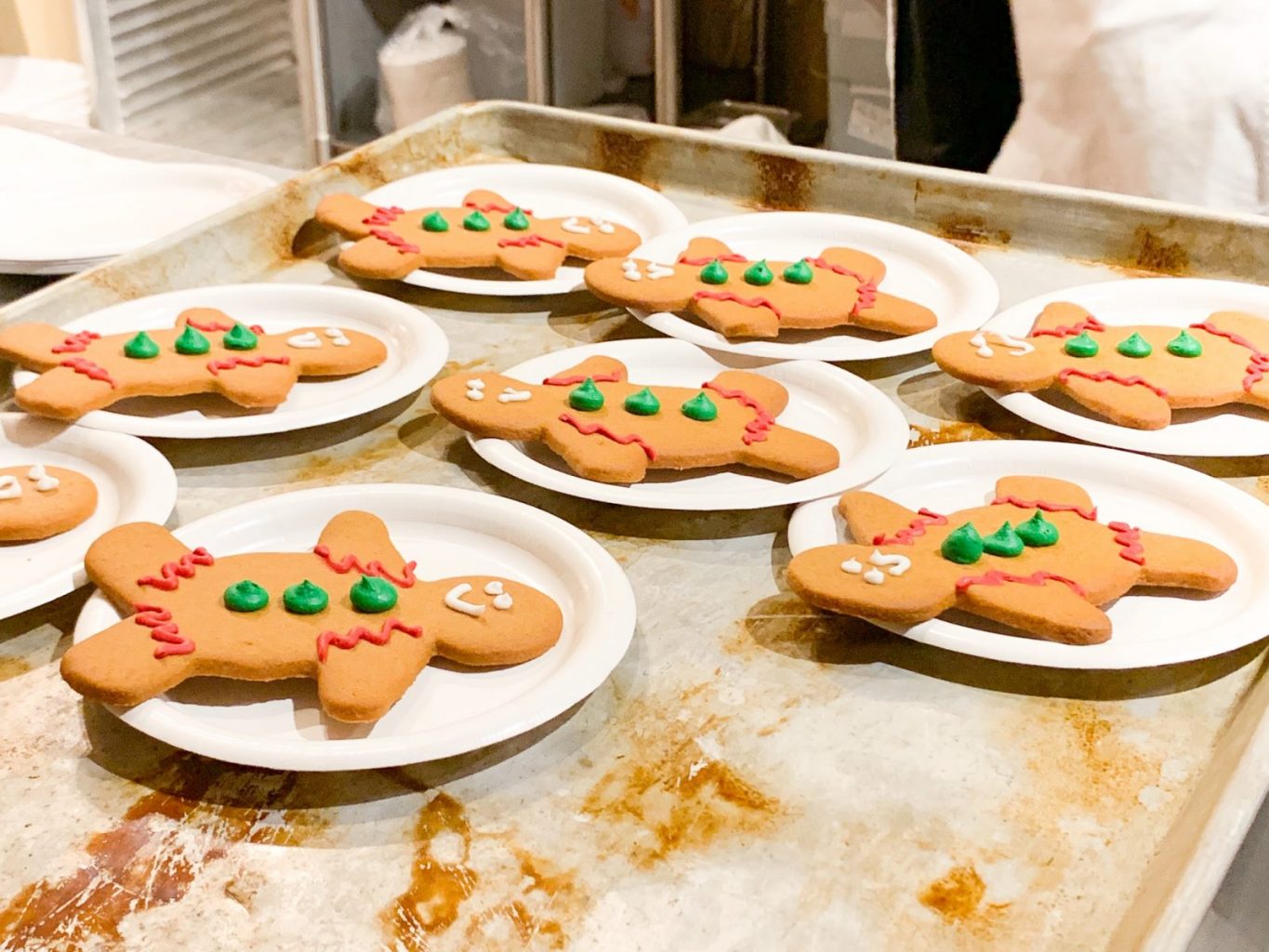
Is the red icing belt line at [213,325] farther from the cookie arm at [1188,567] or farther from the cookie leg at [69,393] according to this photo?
the cookie arm at [1188,567]

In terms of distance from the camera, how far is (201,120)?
3.28 metres

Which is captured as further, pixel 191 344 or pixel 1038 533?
pixel 191 344

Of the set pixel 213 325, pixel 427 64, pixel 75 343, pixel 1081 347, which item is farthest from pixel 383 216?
pixel 427 64

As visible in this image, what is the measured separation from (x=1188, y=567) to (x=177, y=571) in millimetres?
671

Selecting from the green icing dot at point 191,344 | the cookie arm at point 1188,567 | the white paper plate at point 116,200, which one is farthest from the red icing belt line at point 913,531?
the white paper plate at point 116,200

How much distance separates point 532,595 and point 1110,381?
566 mm

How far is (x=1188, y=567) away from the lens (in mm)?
831

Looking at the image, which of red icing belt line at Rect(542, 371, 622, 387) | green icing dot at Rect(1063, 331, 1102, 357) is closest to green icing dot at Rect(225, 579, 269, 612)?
red icing belt line at Rect(542, 371, 622, 387)

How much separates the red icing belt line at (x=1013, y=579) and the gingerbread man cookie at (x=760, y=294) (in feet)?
1.35

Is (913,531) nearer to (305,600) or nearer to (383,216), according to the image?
(305,600)

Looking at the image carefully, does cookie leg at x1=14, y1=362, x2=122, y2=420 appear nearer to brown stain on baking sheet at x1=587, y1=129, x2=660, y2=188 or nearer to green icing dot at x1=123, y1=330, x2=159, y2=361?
green icing dot at x1=123, y1=330, x2=159, y2=361

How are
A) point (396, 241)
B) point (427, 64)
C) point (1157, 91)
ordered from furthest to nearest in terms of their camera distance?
point (427, 64)
point (1157, 91)
point (396, 241)

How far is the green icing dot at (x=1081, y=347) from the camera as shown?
3.59 ft

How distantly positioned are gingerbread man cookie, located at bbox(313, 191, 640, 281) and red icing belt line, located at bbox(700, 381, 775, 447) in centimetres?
33
